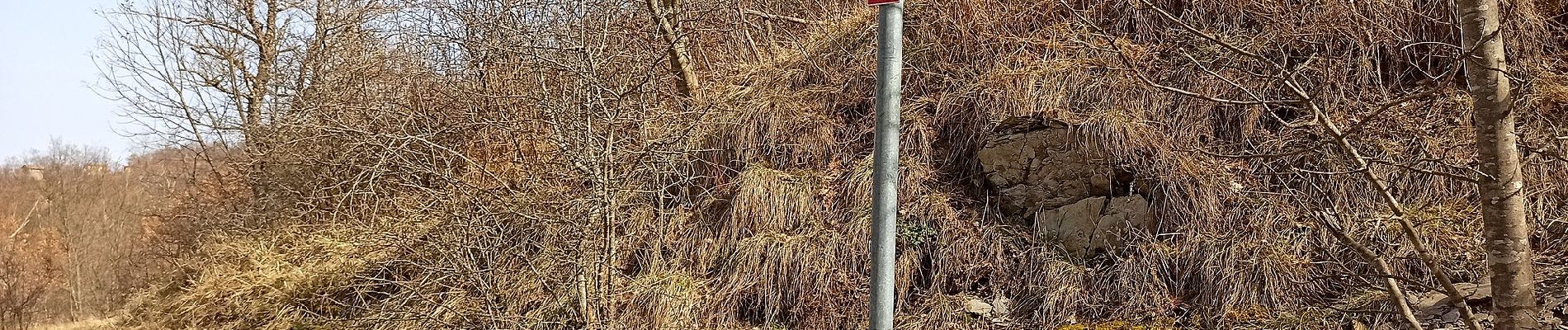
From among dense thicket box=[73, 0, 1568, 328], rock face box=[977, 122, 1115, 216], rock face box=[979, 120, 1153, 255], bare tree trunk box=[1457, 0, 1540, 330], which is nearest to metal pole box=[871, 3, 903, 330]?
bare tree trunk box=[1457, 0, 1540, 330]

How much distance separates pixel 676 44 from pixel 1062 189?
2891mm

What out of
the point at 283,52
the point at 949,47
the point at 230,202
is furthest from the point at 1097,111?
the point at 283,52

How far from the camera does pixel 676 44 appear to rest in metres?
6.83

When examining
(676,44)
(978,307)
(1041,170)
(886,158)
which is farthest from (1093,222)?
(886,158)

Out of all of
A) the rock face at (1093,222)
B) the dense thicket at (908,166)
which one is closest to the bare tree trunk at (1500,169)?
the dense thicket at (908,166)

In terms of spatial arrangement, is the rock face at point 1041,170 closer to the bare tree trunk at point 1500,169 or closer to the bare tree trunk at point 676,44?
the bare tree trunk at point 676,44

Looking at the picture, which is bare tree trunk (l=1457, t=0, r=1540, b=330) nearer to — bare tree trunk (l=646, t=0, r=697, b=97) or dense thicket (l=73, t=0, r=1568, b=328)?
dense thicket (l=73, t=0, r=1568, b=328)

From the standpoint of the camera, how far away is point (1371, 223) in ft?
18.2

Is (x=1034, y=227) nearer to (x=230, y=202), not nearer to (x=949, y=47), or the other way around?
(x=949, y=47)

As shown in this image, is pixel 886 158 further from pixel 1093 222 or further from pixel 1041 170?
pixel 1041 170

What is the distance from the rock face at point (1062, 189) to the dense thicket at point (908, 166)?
0.25 feet

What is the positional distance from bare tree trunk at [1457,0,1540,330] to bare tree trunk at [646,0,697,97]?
4.68m

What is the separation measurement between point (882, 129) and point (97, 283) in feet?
83.8

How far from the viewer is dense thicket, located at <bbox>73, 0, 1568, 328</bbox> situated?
5.84m
